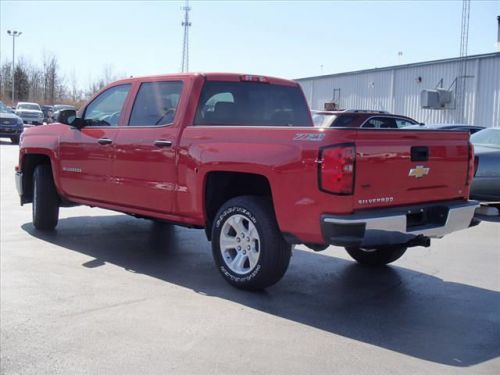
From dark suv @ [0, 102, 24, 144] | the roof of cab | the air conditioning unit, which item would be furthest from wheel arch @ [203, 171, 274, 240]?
dark suv @ [0, 102, 24, 144]

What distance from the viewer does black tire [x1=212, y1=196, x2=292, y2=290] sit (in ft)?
17.1

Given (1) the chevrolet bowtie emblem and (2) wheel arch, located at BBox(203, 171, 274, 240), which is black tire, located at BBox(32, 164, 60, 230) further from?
(1) the chevrolet bowtie emblem

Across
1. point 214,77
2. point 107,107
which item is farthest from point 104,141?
point 214,77

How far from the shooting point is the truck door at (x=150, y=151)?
6.11 m

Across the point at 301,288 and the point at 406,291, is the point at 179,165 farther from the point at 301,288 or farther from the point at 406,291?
the point at 406,291

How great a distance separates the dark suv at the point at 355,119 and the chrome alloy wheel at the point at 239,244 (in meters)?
6.99

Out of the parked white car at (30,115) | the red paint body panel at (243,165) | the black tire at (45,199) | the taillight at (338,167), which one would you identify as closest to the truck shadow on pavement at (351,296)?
the black tire at (45,199)

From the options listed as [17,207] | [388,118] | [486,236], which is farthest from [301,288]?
[388,118]

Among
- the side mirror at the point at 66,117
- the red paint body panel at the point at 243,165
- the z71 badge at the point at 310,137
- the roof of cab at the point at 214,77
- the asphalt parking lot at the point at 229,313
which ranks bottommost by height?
the asphalt parking lot at the point at 229,313

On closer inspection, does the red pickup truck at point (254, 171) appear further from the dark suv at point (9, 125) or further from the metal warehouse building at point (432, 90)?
the metal warehouse building at point (432, 90)

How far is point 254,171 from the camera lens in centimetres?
522

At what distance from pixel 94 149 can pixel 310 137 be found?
10.7 feet

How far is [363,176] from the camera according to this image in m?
4.67

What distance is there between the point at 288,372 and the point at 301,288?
196 centimetres
